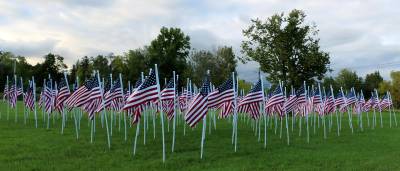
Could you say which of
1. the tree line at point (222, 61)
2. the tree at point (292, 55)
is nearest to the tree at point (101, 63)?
the tree line at point (222, 61)

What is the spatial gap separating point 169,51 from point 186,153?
77741 millimetres

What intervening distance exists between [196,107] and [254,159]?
2.98 metres

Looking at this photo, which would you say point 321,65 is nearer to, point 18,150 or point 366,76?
point 18,150

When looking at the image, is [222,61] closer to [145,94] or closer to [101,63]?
[101,63]

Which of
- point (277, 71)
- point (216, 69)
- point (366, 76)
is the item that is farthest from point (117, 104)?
point (366, 76)

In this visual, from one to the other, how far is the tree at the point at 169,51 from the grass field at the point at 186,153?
69015 millimetres

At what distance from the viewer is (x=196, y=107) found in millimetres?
17719

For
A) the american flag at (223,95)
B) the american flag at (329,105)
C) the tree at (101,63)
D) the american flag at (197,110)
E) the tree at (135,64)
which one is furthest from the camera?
the tree at (101,63)

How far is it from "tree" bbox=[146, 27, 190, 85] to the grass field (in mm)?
69015

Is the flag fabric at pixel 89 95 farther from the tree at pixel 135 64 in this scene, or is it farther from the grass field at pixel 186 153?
the tree at pixel 135 64

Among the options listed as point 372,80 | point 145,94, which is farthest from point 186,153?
point 372,80

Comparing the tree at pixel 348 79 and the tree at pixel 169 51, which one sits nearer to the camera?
the tree at pixel 169 51

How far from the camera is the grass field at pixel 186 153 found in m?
15.8

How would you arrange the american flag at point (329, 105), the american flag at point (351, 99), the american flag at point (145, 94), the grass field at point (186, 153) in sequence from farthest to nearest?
the american flag at point (351, 99) < the american flag at point (329, 105) < the american flag at point (145, 94) < the grass field at point (186, 153)
